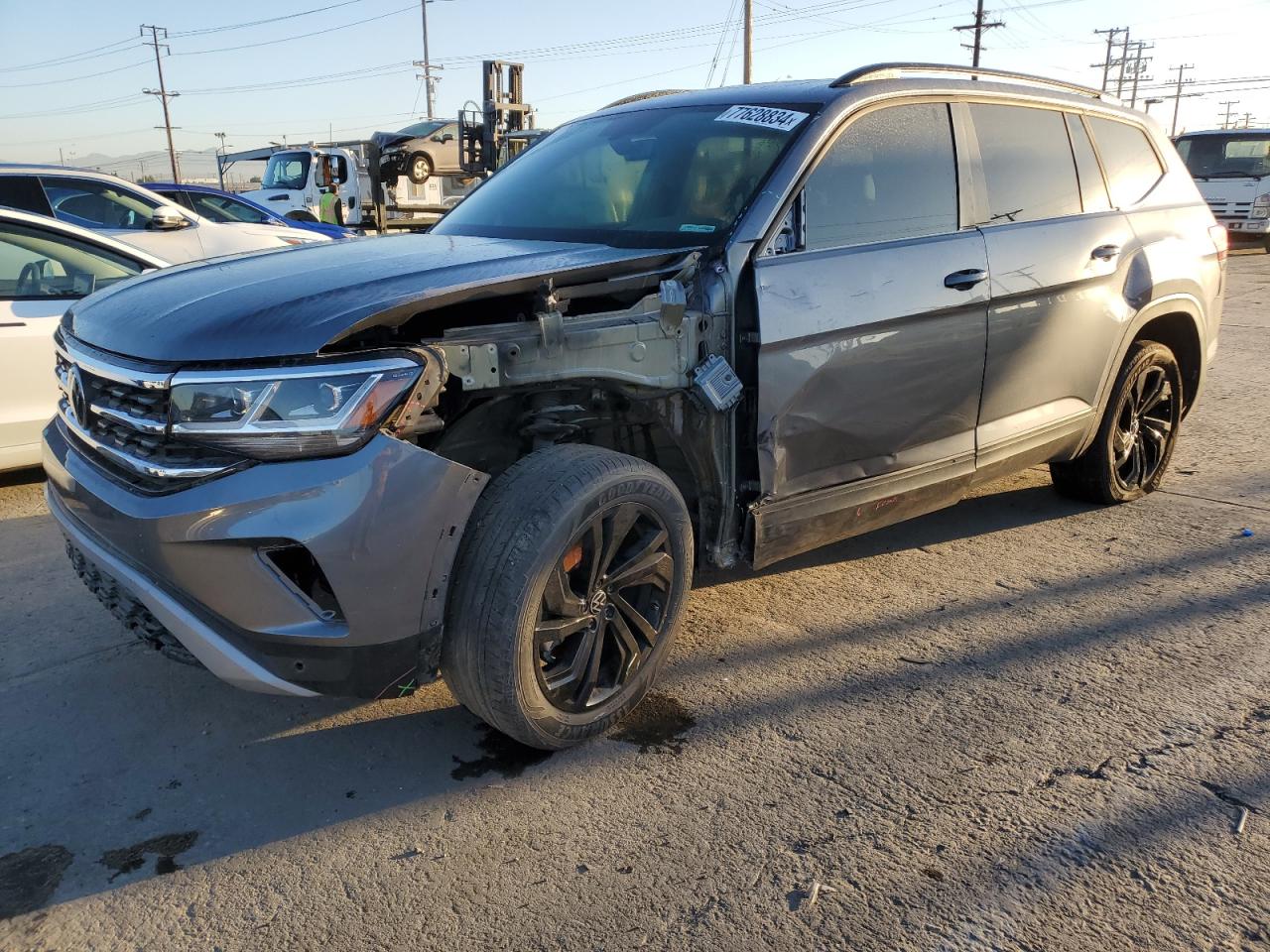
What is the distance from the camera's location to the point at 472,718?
2.96 metres

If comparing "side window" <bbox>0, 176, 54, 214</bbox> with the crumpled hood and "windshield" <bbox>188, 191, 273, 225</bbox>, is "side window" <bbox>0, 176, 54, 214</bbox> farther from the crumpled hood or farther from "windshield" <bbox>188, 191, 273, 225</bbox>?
the crumpled hood

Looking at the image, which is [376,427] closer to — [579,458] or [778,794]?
[579,458]

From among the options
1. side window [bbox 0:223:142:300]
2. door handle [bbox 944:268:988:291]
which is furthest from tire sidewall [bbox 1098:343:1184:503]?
side window [bbox 0:223:142:300]

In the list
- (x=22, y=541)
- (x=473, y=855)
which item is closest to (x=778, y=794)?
(x=473, y=855)

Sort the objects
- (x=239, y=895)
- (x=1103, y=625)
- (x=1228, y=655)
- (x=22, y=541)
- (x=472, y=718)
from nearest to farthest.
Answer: (x=239, y=895), (x=472, y=718), (x=1228, y=655), (x=1103, y=625), (x=22, y=541)

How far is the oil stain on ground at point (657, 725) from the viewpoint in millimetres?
2832

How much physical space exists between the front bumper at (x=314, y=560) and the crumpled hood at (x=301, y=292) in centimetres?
31

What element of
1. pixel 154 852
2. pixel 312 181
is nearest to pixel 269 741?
pixel 154 852

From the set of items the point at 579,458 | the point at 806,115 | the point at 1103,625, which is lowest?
the point at 1103,625

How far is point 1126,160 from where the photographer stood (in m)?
4.54

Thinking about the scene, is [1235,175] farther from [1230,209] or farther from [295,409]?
[295,409]

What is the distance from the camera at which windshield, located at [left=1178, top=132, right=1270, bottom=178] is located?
1758cm

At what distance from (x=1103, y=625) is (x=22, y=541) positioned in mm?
4578

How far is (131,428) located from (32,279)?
11.0 feet
